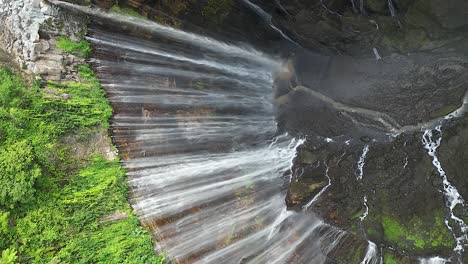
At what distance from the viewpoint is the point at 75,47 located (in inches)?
339

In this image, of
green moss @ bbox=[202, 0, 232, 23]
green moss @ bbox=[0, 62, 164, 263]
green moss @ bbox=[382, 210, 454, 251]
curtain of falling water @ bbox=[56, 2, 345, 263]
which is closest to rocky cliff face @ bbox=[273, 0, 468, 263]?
green moss @ bbox=[382, 210, 454, 251]

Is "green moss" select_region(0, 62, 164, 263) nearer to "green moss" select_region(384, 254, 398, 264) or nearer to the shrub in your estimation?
the shrub

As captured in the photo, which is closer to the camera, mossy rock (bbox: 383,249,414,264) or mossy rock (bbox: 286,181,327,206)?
mossy rock (bbox: 383,249,414,264)

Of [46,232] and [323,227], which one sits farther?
[323,227]

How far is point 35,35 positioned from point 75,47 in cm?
80

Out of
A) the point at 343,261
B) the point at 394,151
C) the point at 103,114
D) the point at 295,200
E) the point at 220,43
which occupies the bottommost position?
the point at 343,261

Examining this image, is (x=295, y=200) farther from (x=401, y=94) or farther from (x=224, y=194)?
(x=401, y=94)

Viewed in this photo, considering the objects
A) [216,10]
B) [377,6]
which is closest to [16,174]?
[216,10]

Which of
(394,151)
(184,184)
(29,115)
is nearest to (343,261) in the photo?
(394,151)

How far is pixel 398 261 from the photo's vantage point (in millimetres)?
8039

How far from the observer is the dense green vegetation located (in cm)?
731

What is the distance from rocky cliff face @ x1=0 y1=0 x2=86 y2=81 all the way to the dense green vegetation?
0.87ft

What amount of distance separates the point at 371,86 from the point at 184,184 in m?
4.93

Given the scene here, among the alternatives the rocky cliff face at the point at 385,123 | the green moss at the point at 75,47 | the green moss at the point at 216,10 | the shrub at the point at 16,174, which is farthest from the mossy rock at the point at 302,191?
the green moss at the point at 75,47
